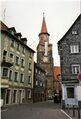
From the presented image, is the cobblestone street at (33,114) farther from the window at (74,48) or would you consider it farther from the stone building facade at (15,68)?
the stone building facade at (15,68)

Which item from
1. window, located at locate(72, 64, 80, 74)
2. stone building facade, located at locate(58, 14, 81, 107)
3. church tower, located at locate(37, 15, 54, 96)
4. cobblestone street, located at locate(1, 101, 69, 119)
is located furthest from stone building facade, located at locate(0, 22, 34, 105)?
church tower, located at locate(37, 15, 54, 96)

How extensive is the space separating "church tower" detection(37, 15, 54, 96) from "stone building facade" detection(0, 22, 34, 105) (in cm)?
3107

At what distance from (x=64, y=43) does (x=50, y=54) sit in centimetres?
4965

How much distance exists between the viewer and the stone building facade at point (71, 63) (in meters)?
21.9

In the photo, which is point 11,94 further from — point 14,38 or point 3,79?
point 14,38

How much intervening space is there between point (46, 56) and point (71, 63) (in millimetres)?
50468

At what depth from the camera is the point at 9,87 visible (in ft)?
97.8

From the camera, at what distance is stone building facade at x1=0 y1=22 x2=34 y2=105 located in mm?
28281

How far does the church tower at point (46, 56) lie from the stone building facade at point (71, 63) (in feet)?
152

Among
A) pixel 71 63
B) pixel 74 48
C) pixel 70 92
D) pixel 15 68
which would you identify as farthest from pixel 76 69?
pixel 15 68

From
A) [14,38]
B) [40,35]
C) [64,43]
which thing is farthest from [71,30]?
[40,35]

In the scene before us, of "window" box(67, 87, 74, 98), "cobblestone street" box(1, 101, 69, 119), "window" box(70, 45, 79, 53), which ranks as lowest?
"cobblestone street" box(1, 101, 69, 119)

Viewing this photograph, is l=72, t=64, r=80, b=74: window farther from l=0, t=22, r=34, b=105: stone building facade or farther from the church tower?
the church tower

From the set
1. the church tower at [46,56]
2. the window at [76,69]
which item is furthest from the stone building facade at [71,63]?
the church tower at [46,56]
